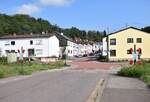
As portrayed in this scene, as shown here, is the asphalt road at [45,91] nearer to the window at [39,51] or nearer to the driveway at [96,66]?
the driveway at [96,66]

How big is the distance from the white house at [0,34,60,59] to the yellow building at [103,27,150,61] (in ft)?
56.6

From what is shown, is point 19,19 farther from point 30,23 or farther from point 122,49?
point 122,49

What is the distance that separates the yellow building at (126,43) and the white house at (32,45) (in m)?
17.2

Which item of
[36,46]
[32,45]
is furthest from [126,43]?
[32,45]

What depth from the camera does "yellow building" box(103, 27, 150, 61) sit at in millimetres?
84125

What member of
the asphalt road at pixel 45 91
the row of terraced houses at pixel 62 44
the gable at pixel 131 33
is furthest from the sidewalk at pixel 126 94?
the gable at pixel 131 33

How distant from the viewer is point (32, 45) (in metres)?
95.9

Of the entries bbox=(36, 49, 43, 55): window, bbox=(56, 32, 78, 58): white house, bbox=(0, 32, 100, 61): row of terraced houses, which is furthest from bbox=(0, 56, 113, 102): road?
bbox=(56, 32, 78, 58): white house

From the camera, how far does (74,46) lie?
143375 millimetres

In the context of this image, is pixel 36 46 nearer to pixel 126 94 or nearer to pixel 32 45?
pixel 32 45

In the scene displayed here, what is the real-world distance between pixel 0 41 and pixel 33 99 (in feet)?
291

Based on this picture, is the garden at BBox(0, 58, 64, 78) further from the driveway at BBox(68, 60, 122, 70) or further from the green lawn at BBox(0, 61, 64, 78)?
the driveway at BBox(68, 60, 122, 70)

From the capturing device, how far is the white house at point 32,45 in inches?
3745

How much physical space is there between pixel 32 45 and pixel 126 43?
2566cm
